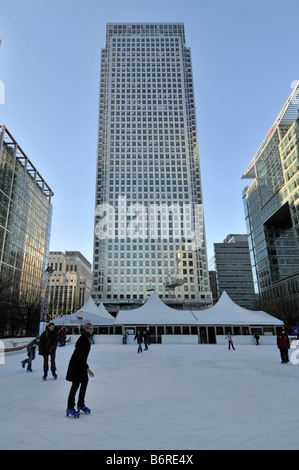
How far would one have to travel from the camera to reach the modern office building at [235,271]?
145m

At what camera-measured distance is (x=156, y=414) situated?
5520 millimetres

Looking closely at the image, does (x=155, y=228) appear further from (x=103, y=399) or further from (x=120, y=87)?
(x=103, y=399)

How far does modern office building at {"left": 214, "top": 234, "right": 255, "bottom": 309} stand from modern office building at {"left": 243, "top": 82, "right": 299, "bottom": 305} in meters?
63.2

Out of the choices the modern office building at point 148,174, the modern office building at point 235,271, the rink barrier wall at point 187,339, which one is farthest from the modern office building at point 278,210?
the modern office building at point 235,271

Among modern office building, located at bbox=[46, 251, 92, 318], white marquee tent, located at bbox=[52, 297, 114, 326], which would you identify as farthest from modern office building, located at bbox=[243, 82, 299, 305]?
modern office building, located at bbox=[46, 251, 92, 318]

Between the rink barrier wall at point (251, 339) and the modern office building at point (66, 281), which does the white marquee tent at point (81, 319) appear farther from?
the modern office building at point (66, 281)

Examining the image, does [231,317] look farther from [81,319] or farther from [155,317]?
[81,319]

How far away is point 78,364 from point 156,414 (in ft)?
5.99

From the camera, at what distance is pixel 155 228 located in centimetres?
9644

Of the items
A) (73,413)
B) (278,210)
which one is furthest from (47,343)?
(278,210)

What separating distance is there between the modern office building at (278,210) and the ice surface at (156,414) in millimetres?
58200

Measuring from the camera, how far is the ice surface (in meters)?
4.03

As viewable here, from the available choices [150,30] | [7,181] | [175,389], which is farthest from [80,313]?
[150,30]

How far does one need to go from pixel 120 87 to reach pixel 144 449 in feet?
419
